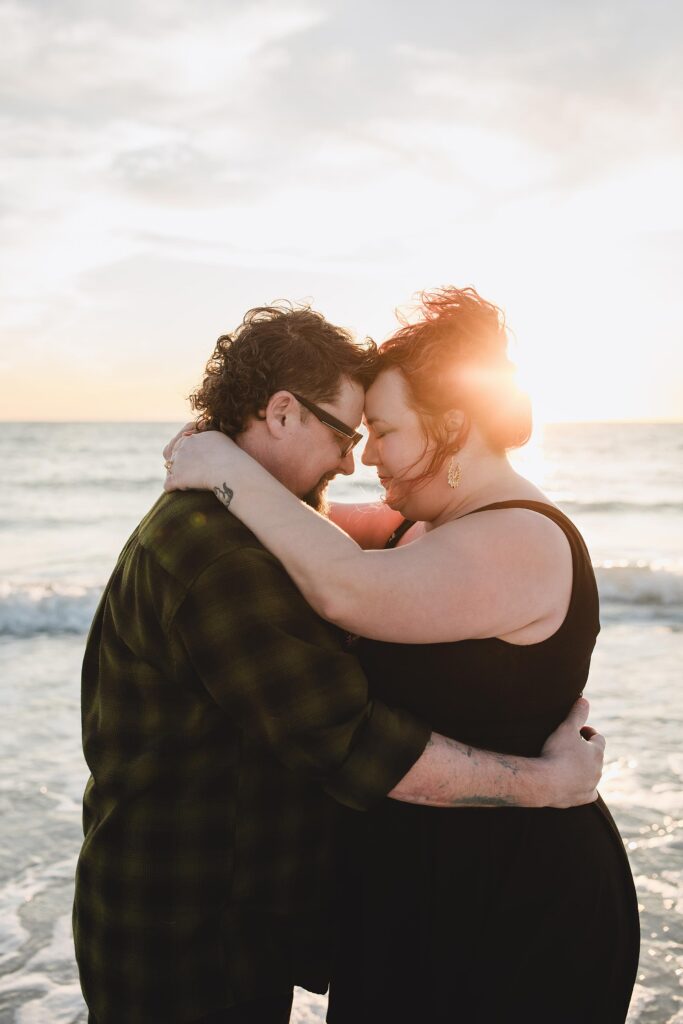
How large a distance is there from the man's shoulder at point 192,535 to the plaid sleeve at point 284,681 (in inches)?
1.1

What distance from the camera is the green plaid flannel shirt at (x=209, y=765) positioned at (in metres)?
1.81

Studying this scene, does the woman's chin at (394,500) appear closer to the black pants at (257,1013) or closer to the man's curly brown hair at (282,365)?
the man's curly brown hair at (282,365)

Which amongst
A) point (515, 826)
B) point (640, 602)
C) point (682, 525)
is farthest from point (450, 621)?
point (682, 525)

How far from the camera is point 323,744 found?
1811mm

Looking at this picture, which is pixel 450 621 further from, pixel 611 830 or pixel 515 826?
pixel 611 830

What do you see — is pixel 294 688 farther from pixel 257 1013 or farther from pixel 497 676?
pixel 257 1013

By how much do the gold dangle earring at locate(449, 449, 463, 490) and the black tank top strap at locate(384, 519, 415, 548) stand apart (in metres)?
0.53

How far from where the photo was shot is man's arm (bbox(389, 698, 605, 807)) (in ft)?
6.32

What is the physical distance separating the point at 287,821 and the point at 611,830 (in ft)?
2.79


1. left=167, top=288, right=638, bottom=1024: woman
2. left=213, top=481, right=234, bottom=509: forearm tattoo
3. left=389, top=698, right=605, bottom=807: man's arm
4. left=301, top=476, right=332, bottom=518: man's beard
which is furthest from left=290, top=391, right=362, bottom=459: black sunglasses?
left=389, top=698, right=605, bottom=807: man's arm

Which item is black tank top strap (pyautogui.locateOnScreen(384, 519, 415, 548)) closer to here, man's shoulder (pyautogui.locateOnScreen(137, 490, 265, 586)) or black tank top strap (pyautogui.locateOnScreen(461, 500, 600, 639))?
black tank top strap (pyautogui.locateOnScreen(461, 500, 600, 639))

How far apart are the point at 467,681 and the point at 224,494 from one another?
72cm

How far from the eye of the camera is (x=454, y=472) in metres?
2.29

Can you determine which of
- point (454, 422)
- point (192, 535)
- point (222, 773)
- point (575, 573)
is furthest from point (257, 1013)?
point (454, 422)
